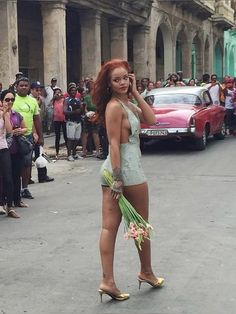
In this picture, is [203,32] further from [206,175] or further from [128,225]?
[128,225]

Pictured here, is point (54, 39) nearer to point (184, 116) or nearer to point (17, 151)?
point (184, 116)

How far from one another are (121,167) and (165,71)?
27724 millimetres

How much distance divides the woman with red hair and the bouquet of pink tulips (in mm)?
52

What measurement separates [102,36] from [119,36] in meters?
2.06

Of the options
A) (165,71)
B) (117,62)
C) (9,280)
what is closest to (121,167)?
(117,62)

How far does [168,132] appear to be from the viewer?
1402 centimetres

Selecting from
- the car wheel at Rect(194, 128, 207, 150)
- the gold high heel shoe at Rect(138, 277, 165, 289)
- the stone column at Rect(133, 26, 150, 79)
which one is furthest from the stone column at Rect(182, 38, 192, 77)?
the gold high heel shoe at Rect(138, 277, 165, 289)

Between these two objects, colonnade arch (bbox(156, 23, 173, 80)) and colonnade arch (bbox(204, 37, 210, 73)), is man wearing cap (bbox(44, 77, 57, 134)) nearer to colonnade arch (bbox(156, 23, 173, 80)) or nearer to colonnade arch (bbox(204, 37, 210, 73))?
colonnade arch (bbox(156, 23, 173, 80))

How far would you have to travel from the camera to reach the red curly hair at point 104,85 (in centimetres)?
467

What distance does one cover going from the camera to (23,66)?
22.6 m

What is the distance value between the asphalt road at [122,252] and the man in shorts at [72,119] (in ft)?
10.3

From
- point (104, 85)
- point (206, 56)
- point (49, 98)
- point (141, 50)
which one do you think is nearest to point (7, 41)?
point (49, 98)

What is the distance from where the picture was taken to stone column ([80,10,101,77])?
2164cm

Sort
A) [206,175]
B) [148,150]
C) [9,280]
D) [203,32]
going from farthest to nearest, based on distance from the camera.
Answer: [203,32] < [148,150] < [206,175] < [9,280]
